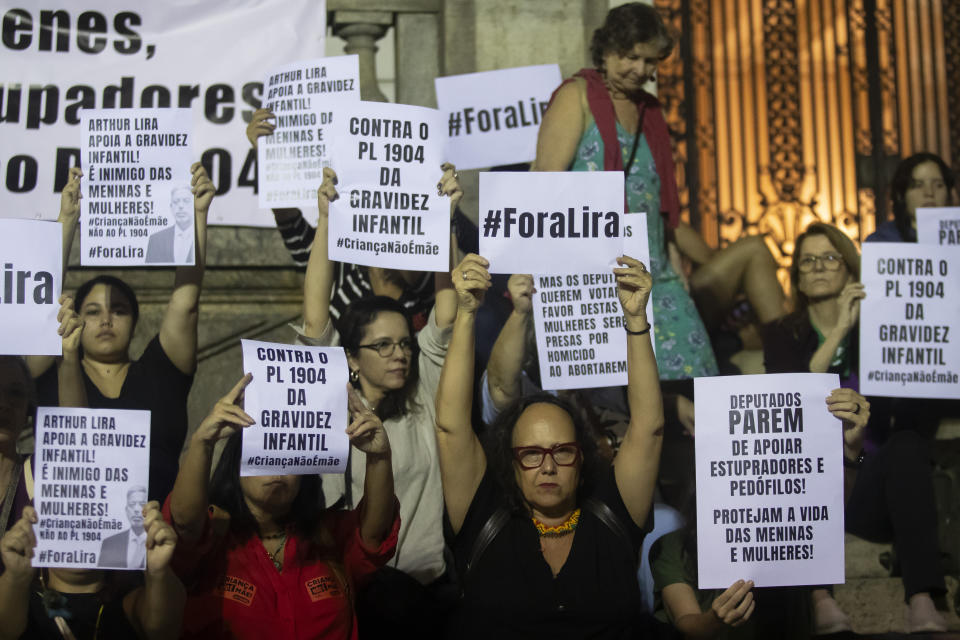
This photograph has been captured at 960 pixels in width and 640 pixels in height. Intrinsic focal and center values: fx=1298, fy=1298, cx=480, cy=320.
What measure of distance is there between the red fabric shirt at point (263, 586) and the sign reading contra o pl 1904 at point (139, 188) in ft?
4.25

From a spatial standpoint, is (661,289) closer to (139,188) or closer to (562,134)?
(562,134)

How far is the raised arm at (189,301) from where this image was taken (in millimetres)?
4797

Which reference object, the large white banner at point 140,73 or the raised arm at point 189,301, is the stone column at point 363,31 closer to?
the large white banner at point 140,73

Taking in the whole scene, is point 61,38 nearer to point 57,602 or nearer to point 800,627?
point 57,602

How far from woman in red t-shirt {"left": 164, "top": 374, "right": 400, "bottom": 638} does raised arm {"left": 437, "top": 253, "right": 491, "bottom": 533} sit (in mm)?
193

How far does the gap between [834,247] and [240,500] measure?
2.87m

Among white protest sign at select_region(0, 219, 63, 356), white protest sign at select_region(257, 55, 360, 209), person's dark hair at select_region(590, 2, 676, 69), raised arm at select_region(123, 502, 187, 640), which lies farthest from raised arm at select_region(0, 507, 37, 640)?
person's dark hair at select_region(590, 2, 676, 69)

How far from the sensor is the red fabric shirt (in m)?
3.94

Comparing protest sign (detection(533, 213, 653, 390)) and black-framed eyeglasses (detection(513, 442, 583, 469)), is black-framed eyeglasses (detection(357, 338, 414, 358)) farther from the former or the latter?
black-framed eyeglasses (detection(513, 442, 583, 469))

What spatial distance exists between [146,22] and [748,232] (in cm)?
363

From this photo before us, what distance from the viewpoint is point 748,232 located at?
7.74 m

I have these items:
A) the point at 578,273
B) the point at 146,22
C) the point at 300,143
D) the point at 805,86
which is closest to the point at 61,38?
the point at 146,22

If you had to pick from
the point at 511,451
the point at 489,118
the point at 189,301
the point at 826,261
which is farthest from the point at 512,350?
the point at 489,118

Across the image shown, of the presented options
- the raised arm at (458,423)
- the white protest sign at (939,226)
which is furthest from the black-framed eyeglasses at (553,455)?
the white protest sign at (939,226)
